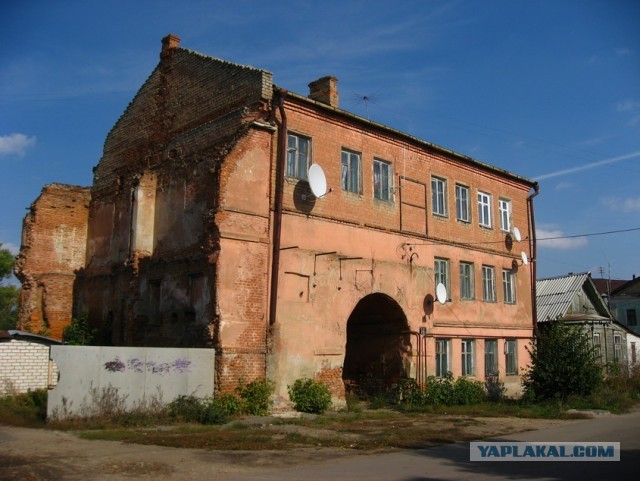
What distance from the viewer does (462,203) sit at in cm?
2314

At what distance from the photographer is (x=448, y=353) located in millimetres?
21422

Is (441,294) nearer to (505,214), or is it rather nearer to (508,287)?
(508,287)

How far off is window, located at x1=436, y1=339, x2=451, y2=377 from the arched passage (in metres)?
1.78

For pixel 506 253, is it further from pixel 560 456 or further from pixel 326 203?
pixel 560 456

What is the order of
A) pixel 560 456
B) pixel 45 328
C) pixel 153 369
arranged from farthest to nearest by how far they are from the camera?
pixel 45 328, pixel 153 369, pixel 560 456

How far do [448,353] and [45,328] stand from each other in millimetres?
13658

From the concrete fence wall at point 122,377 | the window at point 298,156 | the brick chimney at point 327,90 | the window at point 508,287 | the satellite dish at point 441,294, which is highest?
the brick chimney at point 327,90

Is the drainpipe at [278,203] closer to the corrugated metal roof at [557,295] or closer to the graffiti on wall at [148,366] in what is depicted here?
the graffiti on wall at [148,366]

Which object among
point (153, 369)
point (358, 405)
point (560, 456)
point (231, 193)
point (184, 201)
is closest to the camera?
point (560, 456)

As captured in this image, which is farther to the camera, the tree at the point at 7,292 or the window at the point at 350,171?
the tree at the point at 7,292

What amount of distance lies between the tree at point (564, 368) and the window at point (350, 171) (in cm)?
826

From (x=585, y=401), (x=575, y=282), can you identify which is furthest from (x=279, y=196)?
(x=575, y=282)

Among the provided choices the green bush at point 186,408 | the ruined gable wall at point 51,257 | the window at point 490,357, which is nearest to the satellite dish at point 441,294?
the window at point 490,357

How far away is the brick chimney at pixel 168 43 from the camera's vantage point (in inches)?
781
